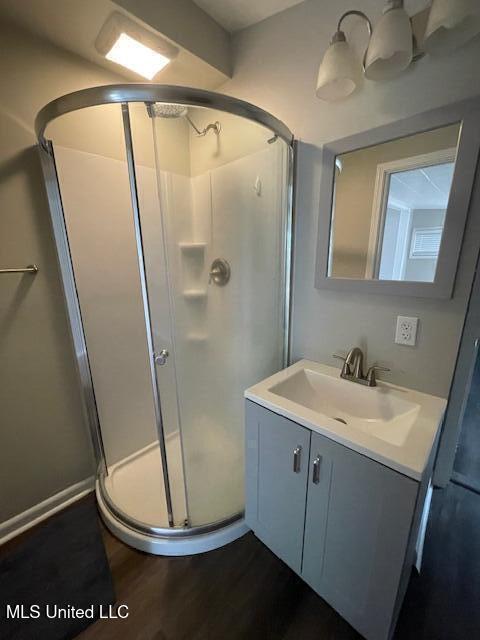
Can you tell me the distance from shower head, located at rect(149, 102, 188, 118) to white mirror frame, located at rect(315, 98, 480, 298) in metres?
0.66

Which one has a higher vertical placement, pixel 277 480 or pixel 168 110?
pixel 168 110

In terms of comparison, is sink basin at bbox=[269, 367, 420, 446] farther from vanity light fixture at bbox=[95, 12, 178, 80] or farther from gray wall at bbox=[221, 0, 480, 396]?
vanity light fixture at bbox=[95, 12, 178, 80]

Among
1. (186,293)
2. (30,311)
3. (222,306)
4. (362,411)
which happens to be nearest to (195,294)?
(186,293)

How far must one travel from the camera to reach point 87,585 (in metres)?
1.20

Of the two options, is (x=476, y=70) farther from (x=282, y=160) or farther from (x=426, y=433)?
(x=426, y=433)

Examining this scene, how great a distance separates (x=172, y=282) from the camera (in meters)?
1.38

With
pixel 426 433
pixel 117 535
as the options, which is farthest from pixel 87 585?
pixel 426 433

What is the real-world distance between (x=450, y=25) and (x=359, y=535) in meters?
1.63

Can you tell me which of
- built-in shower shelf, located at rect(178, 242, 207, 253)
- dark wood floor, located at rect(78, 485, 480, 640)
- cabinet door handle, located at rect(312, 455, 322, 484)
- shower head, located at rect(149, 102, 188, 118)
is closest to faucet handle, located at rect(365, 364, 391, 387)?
cabinet door handle, located at rect(312, 455, 322, 484)

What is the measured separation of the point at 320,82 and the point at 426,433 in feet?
4.52

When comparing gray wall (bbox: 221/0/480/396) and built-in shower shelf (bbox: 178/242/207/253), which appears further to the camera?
built-in shower shelf (bbox: 178/242/207/253)

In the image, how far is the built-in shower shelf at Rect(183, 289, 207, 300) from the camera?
1.53m

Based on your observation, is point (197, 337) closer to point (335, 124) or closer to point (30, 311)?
point (30, 311)

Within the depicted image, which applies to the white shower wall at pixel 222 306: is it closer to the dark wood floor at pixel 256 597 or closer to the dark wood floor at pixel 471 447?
the dark wood floor at pixel 256 597
